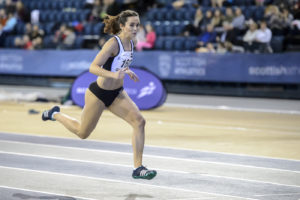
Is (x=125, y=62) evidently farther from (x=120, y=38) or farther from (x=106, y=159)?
(x=106, y=159)

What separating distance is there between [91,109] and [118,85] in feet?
1.43

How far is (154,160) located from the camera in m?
8.91

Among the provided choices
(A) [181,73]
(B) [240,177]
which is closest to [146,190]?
(B) [240,177]

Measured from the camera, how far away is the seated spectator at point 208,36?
21.1 m

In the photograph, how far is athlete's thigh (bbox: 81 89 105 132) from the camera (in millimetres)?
7633

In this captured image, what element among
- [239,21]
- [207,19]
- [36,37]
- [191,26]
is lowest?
[36,37]

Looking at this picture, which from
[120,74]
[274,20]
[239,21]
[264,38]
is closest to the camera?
[120,74]

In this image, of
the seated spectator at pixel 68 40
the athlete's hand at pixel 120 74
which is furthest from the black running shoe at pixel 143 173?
the seated spectator at pixel 68 40

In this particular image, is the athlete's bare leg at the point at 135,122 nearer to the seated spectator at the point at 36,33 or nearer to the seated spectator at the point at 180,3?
the seated spectator at the point at 180,3

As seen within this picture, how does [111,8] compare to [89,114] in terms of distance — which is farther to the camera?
[111,8]

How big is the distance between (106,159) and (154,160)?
26.5 inches

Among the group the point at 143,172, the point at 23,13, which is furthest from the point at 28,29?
the point at 143,172

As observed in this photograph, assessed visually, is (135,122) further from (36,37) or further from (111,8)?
(36,37)

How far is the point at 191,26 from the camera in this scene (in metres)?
22.0
